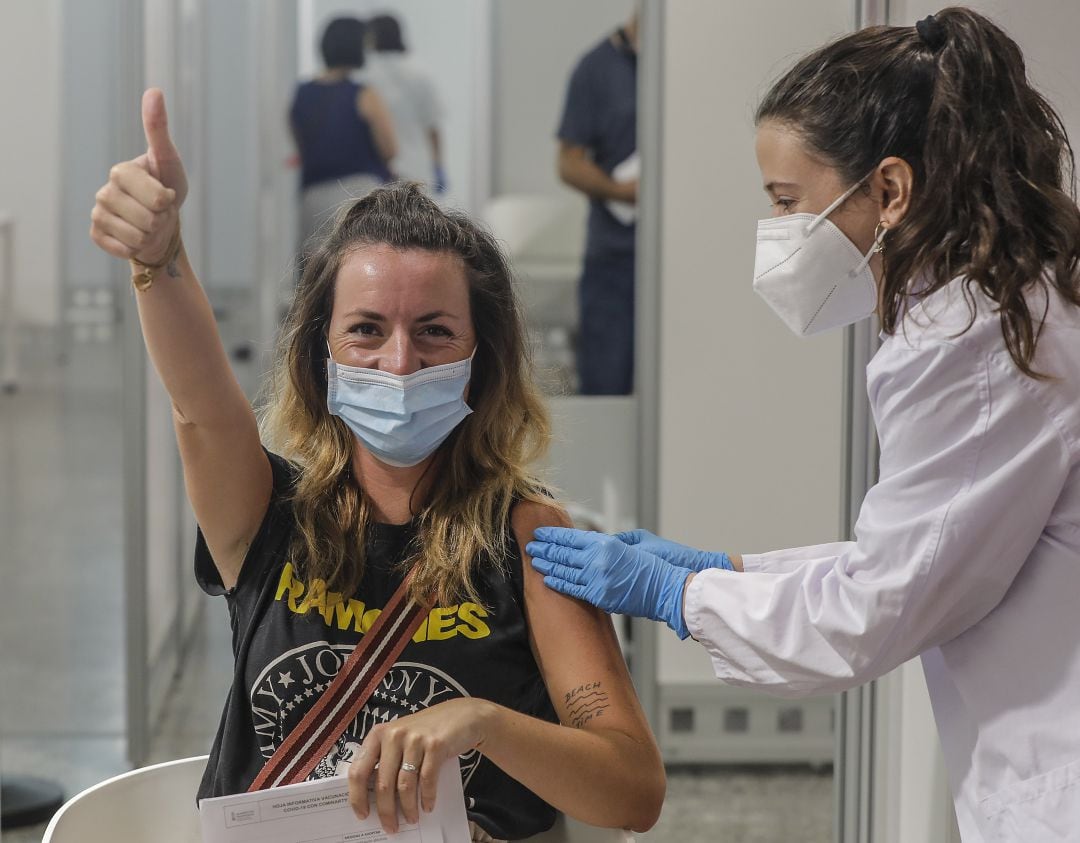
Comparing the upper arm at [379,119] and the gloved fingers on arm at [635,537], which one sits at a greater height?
the upper arm at [379,119]

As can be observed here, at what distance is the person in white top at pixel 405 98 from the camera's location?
429cm

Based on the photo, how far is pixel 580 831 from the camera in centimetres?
145

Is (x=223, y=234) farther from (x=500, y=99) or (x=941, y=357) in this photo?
(x=941, y=357)

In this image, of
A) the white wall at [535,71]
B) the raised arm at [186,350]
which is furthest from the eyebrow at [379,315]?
the white wall at [535,71]

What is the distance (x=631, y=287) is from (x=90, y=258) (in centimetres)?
132

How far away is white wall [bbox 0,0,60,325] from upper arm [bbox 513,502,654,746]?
72.8 inches

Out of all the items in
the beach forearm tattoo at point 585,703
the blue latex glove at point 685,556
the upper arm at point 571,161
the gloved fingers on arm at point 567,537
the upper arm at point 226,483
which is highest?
the upper arm at point 571,161

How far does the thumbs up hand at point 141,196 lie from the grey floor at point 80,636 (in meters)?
1.86

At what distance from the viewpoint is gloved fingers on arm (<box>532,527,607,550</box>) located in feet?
4.79

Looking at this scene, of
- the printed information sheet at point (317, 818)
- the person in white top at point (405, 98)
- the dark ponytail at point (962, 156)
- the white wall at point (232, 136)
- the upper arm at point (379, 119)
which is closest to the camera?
the printed information sheet at point (317, 818)

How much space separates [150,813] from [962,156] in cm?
112

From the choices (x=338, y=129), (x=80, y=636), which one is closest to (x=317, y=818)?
(x=80, y=636)

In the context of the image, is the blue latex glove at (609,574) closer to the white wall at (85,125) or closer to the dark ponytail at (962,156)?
the dark ponytail at (962,156)

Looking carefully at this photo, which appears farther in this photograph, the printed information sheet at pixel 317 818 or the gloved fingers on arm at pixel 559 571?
the gloved fingers on arm at pixel 559 571
